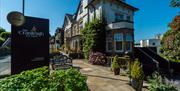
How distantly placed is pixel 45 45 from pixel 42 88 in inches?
143

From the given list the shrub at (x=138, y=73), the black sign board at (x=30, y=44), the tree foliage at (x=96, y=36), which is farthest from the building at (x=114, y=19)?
the black sign board at (x=30, y=44)

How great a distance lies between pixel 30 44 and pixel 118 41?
16.1m

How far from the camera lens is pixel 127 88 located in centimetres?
877

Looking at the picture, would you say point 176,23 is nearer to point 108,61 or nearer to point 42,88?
point 108,61

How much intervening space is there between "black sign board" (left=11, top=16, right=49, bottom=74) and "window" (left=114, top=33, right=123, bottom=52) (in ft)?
50.3

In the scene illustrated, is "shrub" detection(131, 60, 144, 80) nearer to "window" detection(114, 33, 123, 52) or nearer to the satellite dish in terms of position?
the satellite dish

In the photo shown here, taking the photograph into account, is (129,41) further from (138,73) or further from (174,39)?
(138,73)

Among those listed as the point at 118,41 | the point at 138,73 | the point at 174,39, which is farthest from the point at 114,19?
the point at 138,73

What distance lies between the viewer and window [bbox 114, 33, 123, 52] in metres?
20.8

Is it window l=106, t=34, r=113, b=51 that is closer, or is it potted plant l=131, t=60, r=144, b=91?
potted plant l=131, t=60, r=144, b=91

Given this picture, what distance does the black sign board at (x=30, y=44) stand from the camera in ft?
18.5

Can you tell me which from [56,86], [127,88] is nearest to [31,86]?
[56,86]

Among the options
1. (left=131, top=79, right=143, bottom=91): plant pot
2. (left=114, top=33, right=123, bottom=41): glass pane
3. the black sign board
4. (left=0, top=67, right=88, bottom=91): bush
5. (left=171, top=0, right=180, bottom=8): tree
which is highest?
(left=171, top=0, right=180, bottom=8): tree

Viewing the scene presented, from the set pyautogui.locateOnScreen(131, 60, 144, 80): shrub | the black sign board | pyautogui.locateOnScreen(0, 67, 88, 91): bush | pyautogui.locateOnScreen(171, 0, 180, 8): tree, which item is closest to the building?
pyautogui.locateOnScreen(171, 0, 180, 8): tree
